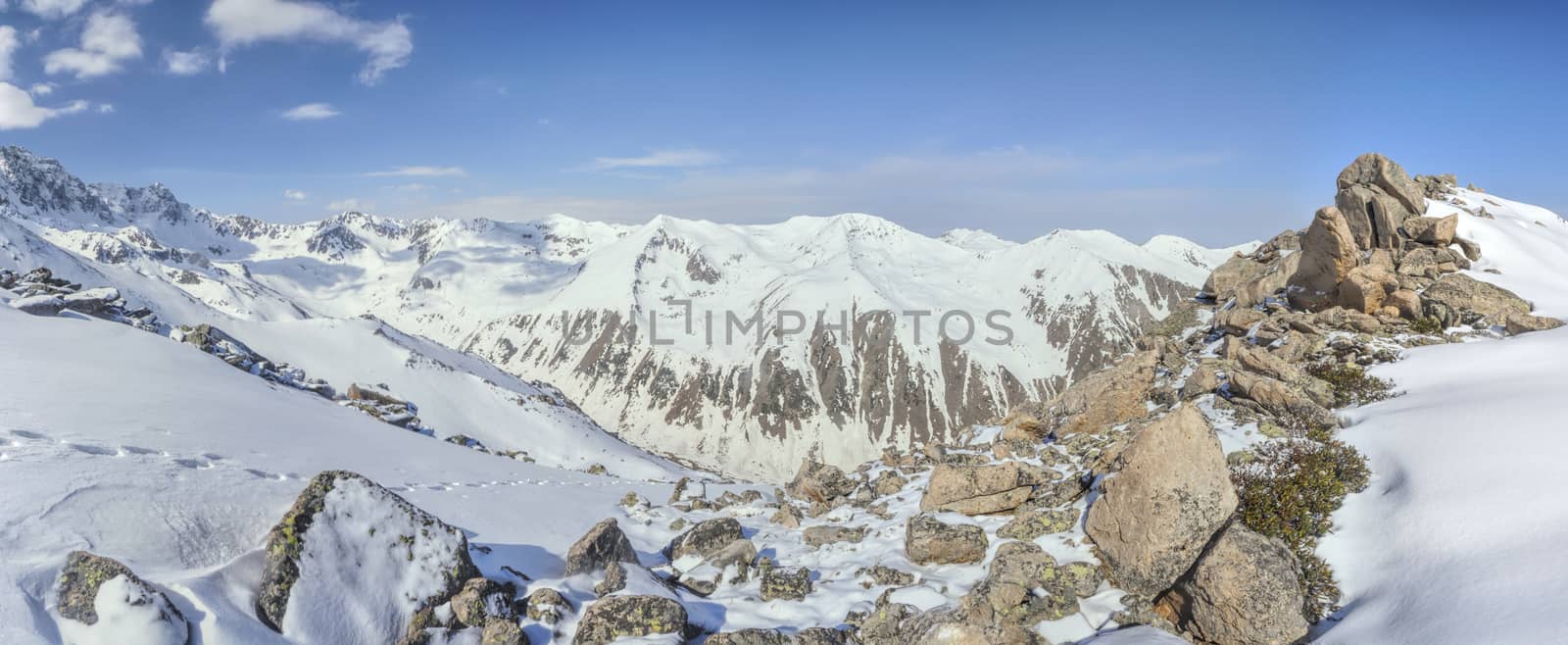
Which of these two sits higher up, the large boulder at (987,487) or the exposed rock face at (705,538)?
the large boulder at (987,487)

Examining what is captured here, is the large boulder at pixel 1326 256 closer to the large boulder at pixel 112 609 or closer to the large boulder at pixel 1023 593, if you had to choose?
the large boulder at pixel 1023 593

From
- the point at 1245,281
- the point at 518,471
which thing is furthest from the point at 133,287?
the point at 1245,281

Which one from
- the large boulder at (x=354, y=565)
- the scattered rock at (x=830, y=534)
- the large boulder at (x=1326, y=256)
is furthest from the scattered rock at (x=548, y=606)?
the large boulder at (x=1326, y=256)

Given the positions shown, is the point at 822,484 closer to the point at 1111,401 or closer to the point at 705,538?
the point at 705,538

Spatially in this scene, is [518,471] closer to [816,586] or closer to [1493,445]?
[816,586]

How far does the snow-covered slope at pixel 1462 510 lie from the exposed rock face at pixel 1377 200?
1121 cm

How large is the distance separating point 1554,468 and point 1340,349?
33.0 ft

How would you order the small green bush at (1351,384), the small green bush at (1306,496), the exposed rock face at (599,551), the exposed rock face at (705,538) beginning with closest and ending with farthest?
Answer: the small green bush at (1306,496)
the exposed rock face at (599,551)
the small green bush at (1351,384)
the exposed rock face at (705,538)

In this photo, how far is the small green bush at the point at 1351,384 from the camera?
48.9 ft

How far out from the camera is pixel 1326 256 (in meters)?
23.3

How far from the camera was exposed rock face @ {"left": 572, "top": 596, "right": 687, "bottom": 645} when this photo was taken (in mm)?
10430

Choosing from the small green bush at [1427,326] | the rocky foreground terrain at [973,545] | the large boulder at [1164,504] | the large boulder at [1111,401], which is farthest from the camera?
the large boulder at [1111,401]

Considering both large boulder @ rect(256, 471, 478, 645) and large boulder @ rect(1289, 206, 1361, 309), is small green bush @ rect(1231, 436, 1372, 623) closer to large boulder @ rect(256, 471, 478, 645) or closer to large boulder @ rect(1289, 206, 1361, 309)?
large boulder @ rect(256, 471, 478, 645)

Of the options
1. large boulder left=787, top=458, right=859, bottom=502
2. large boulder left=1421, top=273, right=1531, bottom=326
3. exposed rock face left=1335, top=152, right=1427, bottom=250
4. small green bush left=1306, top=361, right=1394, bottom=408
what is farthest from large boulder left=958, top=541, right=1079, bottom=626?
exposed rock face left=1335, top=152, right=1427, bottom=250
